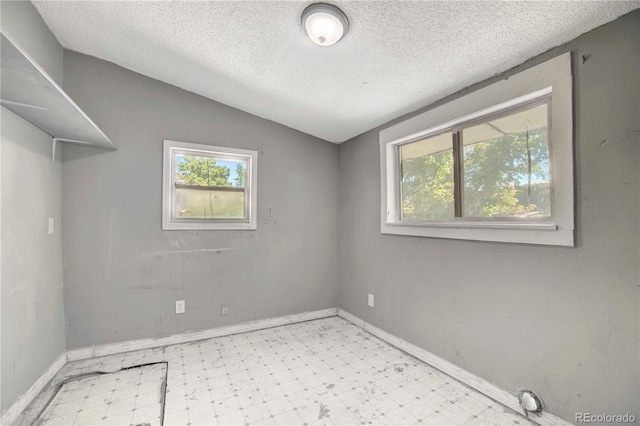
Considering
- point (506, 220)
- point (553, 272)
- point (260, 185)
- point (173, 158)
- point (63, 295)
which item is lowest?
point (63, 295)

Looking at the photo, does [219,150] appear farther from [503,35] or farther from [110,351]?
[503,35]

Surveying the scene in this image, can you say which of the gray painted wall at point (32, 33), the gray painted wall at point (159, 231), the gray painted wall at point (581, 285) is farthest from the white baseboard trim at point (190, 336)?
the gray painted wall at point (32, 33)

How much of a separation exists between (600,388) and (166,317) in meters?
3.08

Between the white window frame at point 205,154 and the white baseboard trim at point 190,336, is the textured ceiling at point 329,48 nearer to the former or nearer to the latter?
the white window frame at point 205,154

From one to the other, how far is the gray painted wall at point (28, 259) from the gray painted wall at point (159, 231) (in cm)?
17

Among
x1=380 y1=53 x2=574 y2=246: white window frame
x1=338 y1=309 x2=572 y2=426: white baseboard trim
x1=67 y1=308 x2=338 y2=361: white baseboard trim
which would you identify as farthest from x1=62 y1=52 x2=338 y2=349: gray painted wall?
x1=380 y1=53 x2=574 y2=246: white window frame

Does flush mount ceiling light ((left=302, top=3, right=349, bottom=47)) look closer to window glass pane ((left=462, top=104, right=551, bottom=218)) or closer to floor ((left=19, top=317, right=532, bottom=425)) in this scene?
window glass pane ((left=462, top=104, right=551, bottom=218))

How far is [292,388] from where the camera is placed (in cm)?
199

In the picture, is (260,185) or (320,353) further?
(260,185)

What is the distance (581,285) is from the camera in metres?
1.49

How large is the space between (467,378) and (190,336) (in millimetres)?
2384

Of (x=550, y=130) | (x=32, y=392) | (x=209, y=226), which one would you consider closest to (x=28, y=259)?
(x=32, y=392)

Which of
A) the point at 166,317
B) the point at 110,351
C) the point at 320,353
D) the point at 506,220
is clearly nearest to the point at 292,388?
the point at 320,353

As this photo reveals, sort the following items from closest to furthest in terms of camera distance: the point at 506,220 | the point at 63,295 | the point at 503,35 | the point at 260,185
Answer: the point at 503,35 → the point at 506,220 → the point at 63,295 → the point at 260,185
